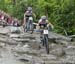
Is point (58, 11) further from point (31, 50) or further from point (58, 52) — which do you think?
point (58, 52)

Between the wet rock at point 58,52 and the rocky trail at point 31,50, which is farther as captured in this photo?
the wet rock at point 58,52

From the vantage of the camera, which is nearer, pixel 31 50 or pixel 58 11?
pixel 31 50

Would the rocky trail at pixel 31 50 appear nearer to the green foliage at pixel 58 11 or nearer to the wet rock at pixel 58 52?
the wet rock at pixel 58 52

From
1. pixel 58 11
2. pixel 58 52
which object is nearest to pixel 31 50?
pixel 58 52

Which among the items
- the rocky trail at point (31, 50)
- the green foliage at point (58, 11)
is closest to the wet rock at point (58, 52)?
the rocky trail at point (31, 50)

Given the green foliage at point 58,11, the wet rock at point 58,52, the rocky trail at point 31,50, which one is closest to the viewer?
the rocky trail at point 31,50

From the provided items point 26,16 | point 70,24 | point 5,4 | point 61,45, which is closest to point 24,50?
point 61,45

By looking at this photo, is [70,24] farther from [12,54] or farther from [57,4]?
[12,54]

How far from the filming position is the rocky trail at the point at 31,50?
49.7 ft

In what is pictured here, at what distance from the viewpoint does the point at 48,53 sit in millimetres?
16500

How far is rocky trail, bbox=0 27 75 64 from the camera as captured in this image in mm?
15150

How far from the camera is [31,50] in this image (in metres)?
17.2

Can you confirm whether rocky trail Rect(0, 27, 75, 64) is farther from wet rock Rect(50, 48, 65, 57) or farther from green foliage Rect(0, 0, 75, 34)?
green foliage Rect(0, 0, 75, 34)

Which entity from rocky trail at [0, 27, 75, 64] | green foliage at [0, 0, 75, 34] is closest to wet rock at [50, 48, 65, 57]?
rocky trail at [0, 27, 75, 64]
